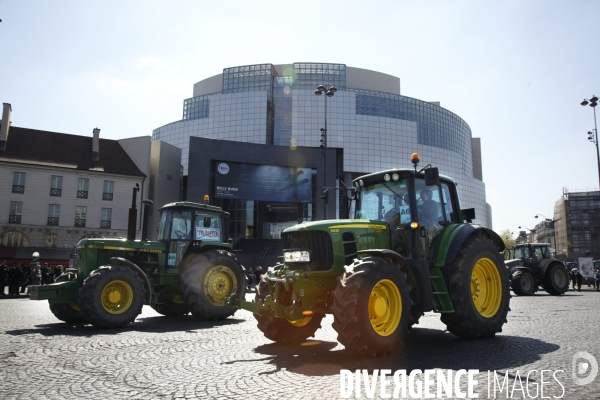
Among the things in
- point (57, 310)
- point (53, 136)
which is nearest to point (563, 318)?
point (57, 310)

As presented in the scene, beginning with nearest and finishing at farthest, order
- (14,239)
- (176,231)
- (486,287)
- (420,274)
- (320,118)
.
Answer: (420,274), (486,287), (176,231), (14,239), (320,118)

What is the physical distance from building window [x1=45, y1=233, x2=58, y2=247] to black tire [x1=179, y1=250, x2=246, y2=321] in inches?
1408

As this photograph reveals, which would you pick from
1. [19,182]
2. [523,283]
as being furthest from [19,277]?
[523,283]

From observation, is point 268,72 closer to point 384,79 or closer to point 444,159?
point 384,79

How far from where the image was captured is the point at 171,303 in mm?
12914

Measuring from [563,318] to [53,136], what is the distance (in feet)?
159

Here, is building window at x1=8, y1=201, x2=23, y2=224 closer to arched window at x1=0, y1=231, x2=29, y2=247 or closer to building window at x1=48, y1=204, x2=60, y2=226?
arched window at x1=0, y1=231, x2=29, y2=247

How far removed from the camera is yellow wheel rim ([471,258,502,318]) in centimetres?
813

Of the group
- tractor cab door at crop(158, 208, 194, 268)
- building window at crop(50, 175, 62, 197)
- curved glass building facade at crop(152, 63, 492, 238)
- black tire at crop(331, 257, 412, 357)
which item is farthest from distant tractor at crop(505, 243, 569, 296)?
curved glass building facade at crop(152, 63, 492, 238)

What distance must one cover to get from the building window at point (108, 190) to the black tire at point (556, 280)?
39.2 m

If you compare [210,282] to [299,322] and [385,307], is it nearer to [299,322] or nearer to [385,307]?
[299,322]

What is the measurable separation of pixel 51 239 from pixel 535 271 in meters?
40.4

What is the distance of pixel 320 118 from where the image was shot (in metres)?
70.1

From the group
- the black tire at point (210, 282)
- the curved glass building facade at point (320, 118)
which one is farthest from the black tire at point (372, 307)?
the curved glass building facade at point (320, 118)
